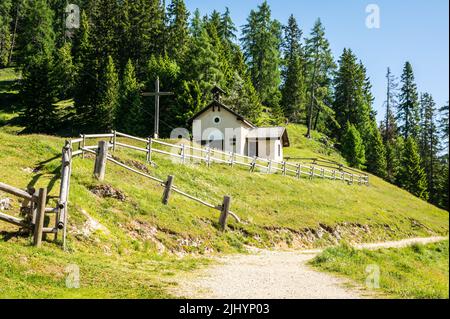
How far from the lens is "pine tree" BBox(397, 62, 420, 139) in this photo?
93938 mm

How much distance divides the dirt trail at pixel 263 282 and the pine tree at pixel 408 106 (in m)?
88.7

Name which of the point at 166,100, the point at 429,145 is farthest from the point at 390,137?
the point at 166,100

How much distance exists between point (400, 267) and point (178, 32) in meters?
70.5

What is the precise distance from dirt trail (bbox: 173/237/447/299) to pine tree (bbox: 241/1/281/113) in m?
68.3

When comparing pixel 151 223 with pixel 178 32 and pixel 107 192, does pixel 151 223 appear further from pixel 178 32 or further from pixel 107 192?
pixel 178 32

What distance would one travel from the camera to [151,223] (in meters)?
15.9

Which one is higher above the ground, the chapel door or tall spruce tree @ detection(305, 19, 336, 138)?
tall spruce tree @ detection(305, 19, 336, 138)

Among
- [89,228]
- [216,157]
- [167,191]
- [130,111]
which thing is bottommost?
[89,228]

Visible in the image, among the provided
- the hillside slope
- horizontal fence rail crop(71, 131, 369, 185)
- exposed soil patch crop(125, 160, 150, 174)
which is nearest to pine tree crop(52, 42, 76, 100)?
horizontal fence rail crop(71, 131, 369, 185)

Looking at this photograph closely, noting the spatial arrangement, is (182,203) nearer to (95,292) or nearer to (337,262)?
(337,262)

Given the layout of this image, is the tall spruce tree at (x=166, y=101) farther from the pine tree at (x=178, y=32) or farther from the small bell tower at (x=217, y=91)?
the pine tree at (x=178, y=32)

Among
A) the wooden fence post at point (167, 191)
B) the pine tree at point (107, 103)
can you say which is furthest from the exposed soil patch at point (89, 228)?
the pine tree at point (107, 103)

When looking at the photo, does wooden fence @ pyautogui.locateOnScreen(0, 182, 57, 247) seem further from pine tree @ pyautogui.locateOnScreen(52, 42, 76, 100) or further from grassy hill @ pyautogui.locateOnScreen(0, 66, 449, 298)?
pine tree @ pyautogui.locateOnScreen(52, 42, 76, 100)
